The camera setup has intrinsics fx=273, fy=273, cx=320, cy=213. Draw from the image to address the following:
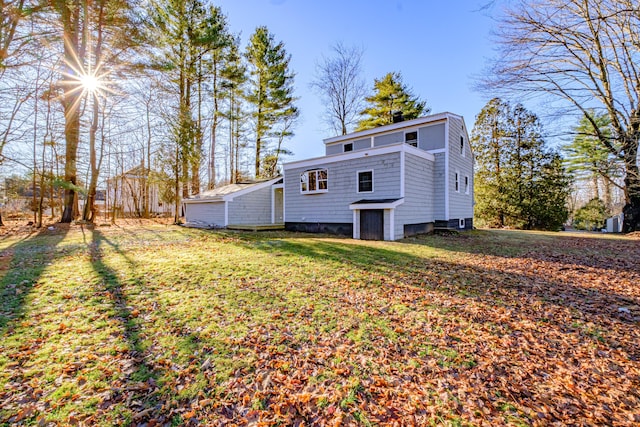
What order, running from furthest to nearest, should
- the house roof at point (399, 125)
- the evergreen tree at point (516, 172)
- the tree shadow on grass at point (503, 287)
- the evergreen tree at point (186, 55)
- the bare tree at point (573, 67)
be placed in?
the evergreen tree at point (516, 172), the evergreen tree at point (186, 55), the house roof at point (399, 125), the bare tree at point (573, 67), the tree shadow on grass at point (503, 287)

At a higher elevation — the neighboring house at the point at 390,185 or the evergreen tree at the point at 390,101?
the evergreen tree at the point at 390,101

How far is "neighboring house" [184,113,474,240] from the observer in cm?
1134

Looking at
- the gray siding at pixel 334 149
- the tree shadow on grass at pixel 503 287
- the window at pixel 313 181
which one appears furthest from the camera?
the gray siding at pixel 334 149

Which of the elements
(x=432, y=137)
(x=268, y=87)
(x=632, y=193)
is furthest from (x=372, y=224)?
(x=268, y=87)

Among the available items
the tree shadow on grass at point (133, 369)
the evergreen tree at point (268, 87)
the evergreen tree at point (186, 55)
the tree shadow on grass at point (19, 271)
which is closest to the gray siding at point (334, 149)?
the evergreen tree at point (268, 87)

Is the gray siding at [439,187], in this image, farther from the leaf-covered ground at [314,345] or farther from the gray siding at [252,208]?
the gray siding at [252,208]

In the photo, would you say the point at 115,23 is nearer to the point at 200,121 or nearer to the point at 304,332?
the point at 200,121

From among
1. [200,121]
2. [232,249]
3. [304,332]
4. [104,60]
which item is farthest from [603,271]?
[200,121]

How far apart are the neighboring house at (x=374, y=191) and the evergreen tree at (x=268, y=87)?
335 inches

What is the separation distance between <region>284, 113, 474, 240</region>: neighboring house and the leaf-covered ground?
5.30m

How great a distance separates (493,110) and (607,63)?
30.5 feet

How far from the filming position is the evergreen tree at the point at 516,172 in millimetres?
19719

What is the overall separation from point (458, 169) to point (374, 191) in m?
Result: 6.23

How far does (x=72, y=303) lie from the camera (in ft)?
13.7
